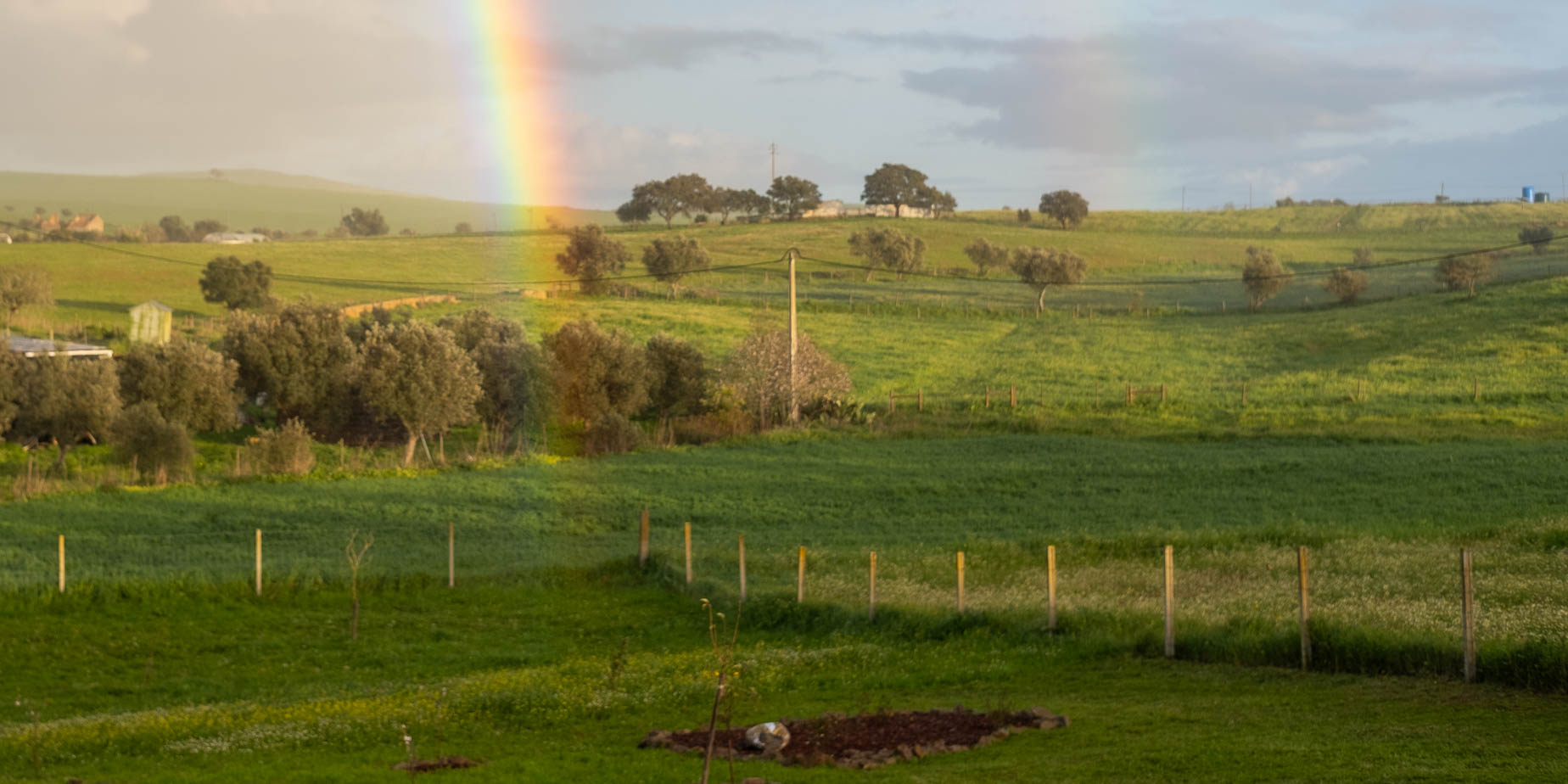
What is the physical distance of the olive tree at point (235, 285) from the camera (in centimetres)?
9725

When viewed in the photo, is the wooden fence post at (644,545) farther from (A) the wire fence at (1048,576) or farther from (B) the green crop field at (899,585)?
(B) the green crop field at (899,585)

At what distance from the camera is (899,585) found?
27234 mm

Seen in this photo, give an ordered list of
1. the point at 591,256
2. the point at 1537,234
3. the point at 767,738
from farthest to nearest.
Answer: the point at 1537,234
the point at 591,256
the point at 767,738

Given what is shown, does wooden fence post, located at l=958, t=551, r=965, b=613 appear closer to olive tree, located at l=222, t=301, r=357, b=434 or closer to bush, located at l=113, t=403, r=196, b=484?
bush, located at l=113, t=403, r=196, b=484

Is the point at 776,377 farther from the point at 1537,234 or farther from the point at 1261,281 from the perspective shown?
the point at 1537,234

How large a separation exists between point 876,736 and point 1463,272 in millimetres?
110278

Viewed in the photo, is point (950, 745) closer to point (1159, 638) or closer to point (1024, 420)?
point (1159, 638)

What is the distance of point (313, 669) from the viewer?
22906 millimetres

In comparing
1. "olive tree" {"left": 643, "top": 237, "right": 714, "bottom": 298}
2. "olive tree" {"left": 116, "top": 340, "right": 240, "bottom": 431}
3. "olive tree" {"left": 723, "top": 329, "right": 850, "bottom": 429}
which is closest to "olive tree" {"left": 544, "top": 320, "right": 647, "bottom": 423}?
"olive tree" {"left": 723, "top": 329, "right": 850, "bottom": 429}

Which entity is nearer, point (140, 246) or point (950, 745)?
point (950, 745)

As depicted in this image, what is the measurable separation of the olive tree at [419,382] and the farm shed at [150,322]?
24.5 meters

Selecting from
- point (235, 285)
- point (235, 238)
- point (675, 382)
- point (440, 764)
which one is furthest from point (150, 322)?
point (235, 238)

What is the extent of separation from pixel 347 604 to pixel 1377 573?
2065 centimetres

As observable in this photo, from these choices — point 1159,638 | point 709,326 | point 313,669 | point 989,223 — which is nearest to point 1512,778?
point 1159,638
